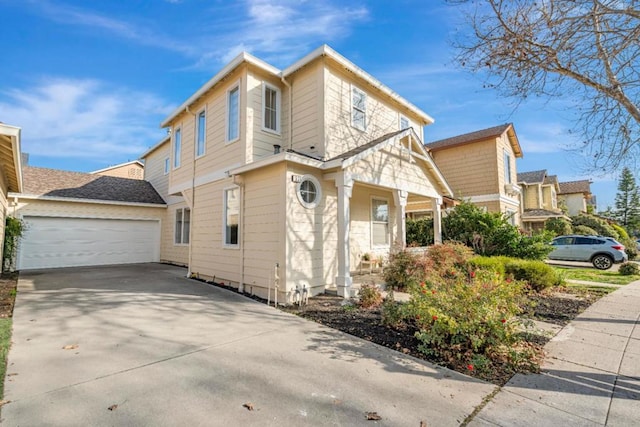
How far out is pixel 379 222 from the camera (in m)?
11.5

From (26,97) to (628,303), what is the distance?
2078cm

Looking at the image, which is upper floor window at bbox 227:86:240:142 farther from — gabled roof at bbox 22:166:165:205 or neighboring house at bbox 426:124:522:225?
neighboring house at bbox 426:124:522:225

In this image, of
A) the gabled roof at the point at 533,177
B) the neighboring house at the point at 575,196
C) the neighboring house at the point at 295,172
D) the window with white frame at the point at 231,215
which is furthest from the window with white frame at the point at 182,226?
the neighboring house at the point at 575,196

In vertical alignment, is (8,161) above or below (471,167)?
below

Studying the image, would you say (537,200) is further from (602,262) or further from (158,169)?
(158,169)

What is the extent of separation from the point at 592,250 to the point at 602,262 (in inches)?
25.5

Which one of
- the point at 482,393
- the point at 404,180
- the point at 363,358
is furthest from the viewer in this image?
the point at 404,180

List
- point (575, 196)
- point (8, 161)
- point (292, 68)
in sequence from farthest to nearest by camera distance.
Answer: point (575, 196)
point (292, 68)
point (8, 161)

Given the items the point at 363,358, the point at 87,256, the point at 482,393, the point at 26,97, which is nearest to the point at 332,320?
the point at 363,358

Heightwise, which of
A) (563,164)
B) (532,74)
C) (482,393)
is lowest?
(482,393)

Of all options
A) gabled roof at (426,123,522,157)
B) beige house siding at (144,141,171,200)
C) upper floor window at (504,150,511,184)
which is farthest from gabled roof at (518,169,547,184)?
beige house siding at (144,141,171,200)

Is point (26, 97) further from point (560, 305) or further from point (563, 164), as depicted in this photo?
point (560, 305)

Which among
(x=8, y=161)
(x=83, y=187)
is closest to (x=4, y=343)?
(x=8, y=161)

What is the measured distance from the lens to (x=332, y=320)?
570cm
